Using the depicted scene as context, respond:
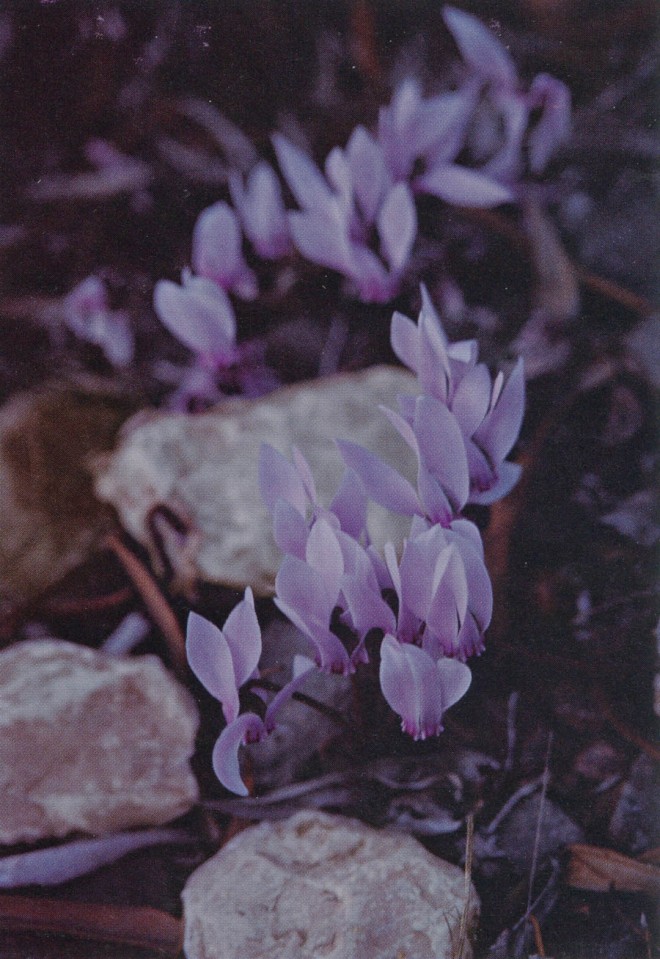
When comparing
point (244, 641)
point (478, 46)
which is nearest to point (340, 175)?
point (478, 46)

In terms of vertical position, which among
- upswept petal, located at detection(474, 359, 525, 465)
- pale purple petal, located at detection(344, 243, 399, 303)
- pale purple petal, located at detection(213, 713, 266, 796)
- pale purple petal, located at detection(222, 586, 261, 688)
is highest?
pale purple petal, located at detection(344, 243, 399, 303)

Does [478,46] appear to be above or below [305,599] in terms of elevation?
above

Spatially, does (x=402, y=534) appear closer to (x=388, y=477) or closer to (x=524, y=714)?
(x=388, y=477)

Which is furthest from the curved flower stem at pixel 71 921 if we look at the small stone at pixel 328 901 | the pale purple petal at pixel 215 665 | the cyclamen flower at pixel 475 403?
the cyclamen flower at pixel 475 403

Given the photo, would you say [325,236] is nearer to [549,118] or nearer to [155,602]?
[549,118]

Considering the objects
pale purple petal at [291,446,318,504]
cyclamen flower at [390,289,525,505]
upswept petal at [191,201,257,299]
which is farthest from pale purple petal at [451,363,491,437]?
upswept petal at [191,201,257,299]

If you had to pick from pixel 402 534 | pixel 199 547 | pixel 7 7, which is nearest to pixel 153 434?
pixel 199 547

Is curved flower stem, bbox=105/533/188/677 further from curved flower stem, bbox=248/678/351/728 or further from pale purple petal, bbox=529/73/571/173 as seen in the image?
pale purple petal, bbox=529/73/571/173
